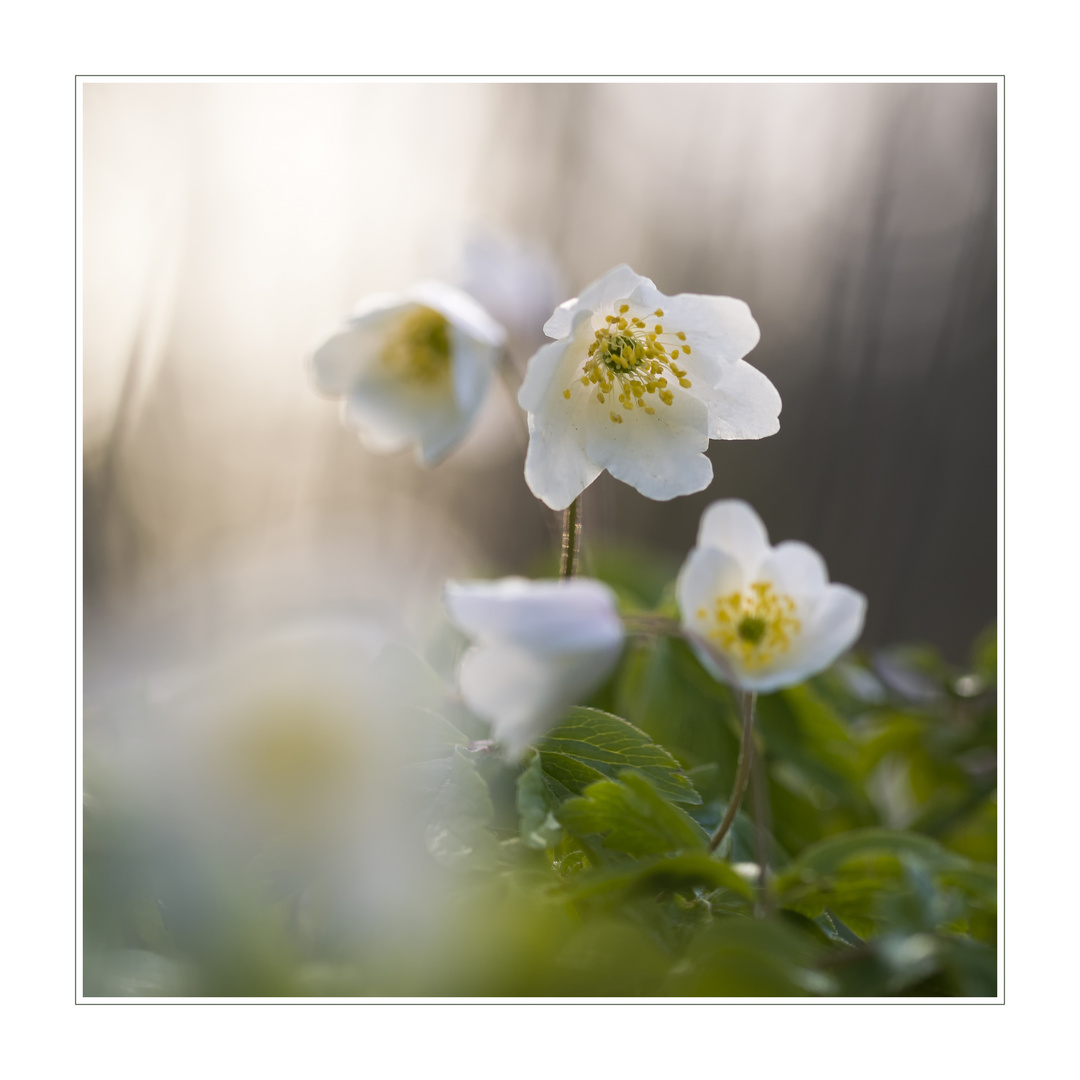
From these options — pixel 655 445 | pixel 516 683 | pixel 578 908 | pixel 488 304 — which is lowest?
pixel 578 908

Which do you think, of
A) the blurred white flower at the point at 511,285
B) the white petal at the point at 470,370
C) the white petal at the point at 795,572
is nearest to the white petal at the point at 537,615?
the white petal at the point at 795,572

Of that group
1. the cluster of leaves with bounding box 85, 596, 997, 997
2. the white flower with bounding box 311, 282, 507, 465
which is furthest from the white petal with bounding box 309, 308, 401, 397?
the cluster of leaves with bounding box 85, 596, 997, 997

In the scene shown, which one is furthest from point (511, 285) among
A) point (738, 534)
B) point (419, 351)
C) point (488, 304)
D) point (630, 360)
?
point (738, 534)

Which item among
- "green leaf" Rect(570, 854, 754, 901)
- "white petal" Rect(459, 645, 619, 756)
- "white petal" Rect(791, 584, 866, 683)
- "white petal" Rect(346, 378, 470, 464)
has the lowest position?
"green leaf" Rect(570, 854, 754, 901)

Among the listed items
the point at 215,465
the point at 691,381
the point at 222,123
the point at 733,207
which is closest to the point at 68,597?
the point at 691,381

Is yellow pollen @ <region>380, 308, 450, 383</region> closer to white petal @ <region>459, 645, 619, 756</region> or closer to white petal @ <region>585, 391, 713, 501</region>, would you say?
white petal @ <region>585, 391, 713, 501</region>

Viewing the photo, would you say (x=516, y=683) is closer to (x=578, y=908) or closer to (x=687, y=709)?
(x=578, y=908)

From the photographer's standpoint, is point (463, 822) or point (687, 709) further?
point (687, 709)

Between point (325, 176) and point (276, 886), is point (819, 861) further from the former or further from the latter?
point (325, 176)
